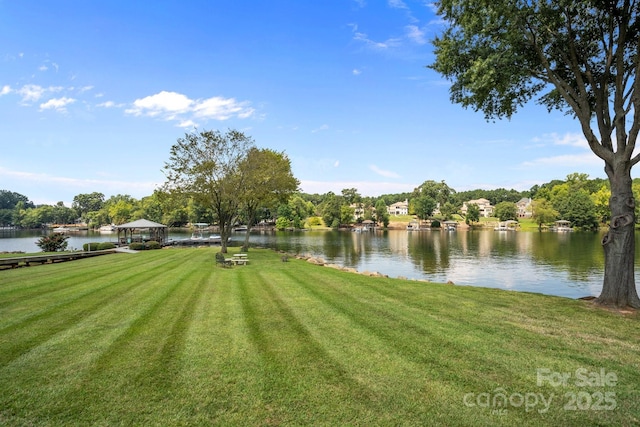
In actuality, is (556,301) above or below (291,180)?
below

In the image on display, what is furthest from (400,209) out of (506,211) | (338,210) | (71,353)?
(71,353)

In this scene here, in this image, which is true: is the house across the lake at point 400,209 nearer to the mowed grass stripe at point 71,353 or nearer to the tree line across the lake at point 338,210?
the tree line across the lake at point 338,210

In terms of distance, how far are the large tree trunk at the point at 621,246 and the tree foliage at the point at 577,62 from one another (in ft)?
0.07

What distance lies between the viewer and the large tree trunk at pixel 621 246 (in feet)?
32.3

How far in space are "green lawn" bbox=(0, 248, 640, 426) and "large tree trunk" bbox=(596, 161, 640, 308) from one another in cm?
104

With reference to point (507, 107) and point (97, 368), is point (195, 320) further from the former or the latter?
point (507, 107)

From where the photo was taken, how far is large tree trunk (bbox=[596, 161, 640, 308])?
985 centimetres

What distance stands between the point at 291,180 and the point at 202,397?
96.8 ft

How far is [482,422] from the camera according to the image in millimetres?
4457

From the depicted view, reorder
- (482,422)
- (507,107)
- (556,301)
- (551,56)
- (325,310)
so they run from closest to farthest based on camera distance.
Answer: (482,422) < (325,310) < (556,301) < (551,56) < (507,107)

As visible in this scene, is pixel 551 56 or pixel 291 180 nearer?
pixel 551 56

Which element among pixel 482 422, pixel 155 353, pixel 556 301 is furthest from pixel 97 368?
pixel 556 301

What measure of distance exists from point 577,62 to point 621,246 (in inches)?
252

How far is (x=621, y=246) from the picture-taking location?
9914mm
